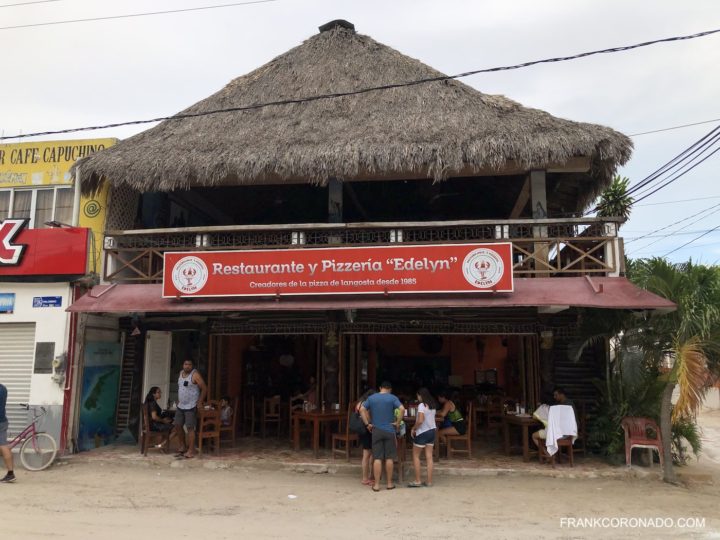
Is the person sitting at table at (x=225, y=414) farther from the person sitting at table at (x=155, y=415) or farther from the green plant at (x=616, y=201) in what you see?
the green plant at (x=616, y=201)

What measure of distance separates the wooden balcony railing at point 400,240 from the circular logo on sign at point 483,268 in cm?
58

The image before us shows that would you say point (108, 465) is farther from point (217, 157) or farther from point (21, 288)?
point (217, 157)

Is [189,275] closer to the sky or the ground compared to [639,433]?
closer to the sky

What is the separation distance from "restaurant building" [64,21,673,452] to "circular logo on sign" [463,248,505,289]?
21 mm

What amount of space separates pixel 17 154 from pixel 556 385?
10974 mm

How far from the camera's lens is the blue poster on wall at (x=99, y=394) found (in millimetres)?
9805

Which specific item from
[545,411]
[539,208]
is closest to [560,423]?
[545,411]

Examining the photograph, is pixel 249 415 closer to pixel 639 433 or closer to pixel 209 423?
pixel 209 423

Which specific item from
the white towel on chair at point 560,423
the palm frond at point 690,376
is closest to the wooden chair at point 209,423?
the white towel on chair at point 560,423

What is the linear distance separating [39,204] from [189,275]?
411 cm

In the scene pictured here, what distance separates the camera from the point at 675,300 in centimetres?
782

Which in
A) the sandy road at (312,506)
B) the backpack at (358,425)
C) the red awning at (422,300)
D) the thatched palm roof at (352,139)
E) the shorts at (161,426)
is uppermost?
the thatched palm roof at (352,139)

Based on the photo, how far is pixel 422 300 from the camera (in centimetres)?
820

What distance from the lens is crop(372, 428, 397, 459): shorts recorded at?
286 inches
